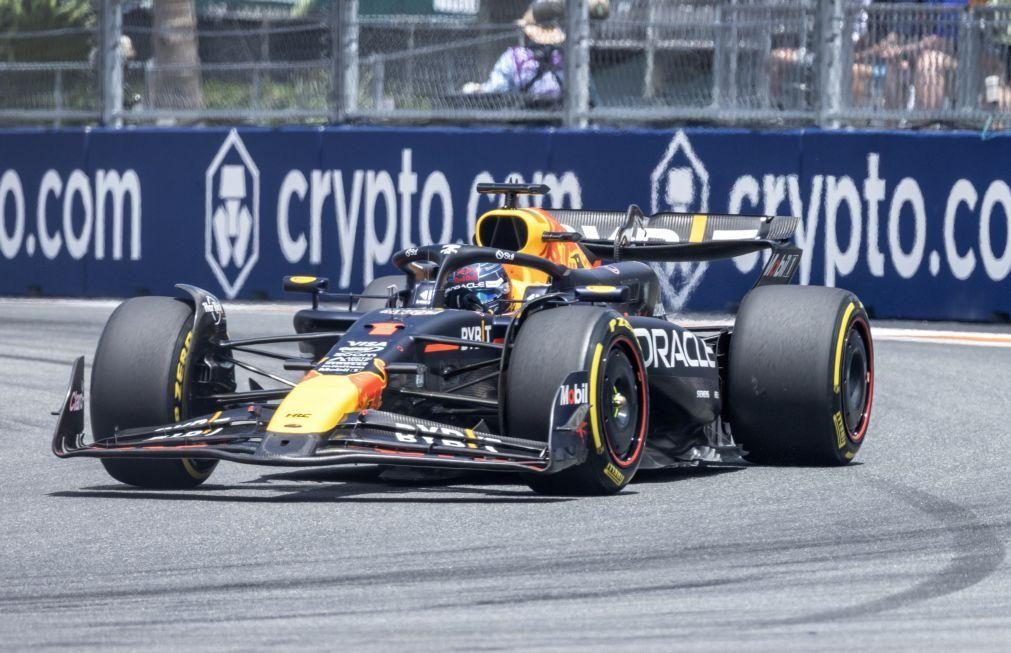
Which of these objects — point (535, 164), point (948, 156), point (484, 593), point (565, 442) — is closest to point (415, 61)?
point (535, 164)

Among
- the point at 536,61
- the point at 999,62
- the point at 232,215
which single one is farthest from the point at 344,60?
the point at 999,62

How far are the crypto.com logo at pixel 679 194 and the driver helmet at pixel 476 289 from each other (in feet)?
20.6

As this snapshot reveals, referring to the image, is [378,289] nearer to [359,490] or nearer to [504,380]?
[359,490]

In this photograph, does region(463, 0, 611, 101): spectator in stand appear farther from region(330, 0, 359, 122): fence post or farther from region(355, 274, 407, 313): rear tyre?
region(355, 274, 407, 313): rear tyre

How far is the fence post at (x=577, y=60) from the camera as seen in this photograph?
1498 cm

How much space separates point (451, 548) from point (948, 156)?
29.2 feet

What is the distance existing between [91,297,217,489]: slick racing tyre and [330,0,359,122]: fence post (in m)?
8.93

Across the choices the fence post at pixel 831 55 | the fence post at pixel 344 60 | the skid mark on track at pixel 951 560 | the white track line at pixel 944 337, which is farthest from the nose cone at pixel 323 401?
the fence post at pixel 344 60

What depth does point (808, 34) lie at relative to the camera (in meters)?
Answer: 14.3

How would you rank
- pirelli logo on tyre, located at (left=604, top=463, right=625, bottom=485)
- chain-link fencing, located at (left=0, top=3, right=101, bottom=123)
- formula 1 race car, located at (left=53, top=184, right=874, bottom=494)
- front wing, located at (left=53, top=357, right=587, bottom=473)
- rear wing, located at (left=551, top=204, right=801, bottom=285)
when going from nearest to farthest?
front wing, located at (left=53, top=357, right=587, bottom=473)
formula 1 race car, located at (left=53, top=184, right=874, bottom=494)
pirelli logo on tyre, located at (left=604, top=463, right=625, bottom=485)
rear wing, located at (left=551, top=204, right=801, bottom=285)
chain-link fencing, located at (left=0, top=3, right=101, bottom=123)

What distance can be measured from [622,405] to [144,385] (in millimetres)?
1851

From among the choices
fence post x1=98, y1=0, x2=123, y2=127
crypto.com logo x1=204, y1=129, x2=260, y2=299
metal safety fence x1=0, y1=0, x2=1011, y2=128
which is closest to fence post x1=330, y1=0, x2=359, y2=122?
metal safety fence x1=0, y1=0, x2=1011, y2=128

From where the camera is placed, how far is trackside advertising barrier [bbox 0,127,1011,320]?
13680 mm

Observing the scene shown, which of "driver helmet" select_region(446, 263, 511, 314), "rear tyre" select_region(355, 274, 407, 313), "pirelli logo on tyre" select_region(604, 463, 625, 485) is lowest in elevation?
"pirelli logo on tyre" select_region(604, 463, 625, 485)
